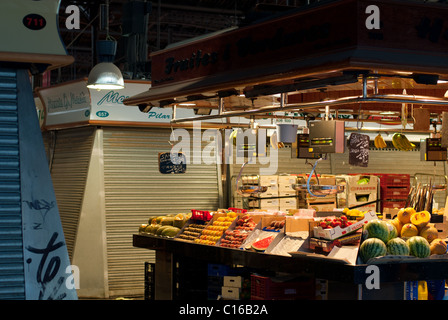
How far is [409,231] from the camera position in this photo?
21.5ft

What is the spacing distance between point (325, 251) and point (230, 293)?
1.66 m

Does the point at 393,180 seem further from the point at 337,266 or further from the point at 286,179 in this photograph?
the point at 337,266

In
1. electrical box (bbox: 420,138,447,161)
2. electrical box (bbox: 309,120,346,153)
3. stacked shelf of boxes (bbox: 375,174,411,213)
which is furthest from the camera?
stacked shelf of boxes (bbox: 375,174,411,213)

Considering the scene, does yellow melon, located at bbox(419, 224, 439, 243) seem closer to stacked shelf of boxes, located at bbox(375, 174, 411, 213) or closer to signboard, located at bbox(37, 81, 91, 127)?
stacked shelf of boxes, located at bbox(375, 174, 411, 213)

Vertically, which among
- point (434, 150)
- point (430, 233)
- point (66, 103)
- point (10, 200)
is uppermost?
point (66, 103)

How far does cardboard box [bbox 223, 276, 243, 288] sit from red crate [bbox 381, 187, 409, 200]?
6.68 metres

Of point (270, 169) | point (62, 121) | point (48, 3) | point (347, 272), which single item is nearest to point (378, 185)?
point (270, 169)

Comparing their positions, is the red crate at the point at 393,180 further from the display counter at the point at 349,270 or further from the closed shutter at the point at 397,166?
the display counter at the point at 349,270

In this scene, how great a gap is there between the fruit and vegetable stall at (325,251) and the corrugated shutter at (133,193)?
135 inches

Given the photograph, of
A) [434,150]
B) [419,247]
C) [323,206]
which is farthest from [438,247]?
[323,206]

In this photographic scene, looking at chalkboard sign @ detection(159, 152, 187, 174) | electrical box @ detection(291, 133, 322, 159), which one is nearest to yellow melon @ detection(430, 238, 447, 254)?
electrical box @ detection(291, 133, 322, 159)

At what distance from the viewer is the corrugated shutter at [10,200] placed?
372cm

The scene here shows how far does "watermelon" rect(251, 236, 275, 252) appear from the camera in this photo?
22.7ft

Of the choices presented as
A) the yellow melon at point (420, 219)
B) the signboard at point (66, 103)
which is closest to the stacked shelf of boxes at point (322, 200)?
the signboard at point (66, 103)
